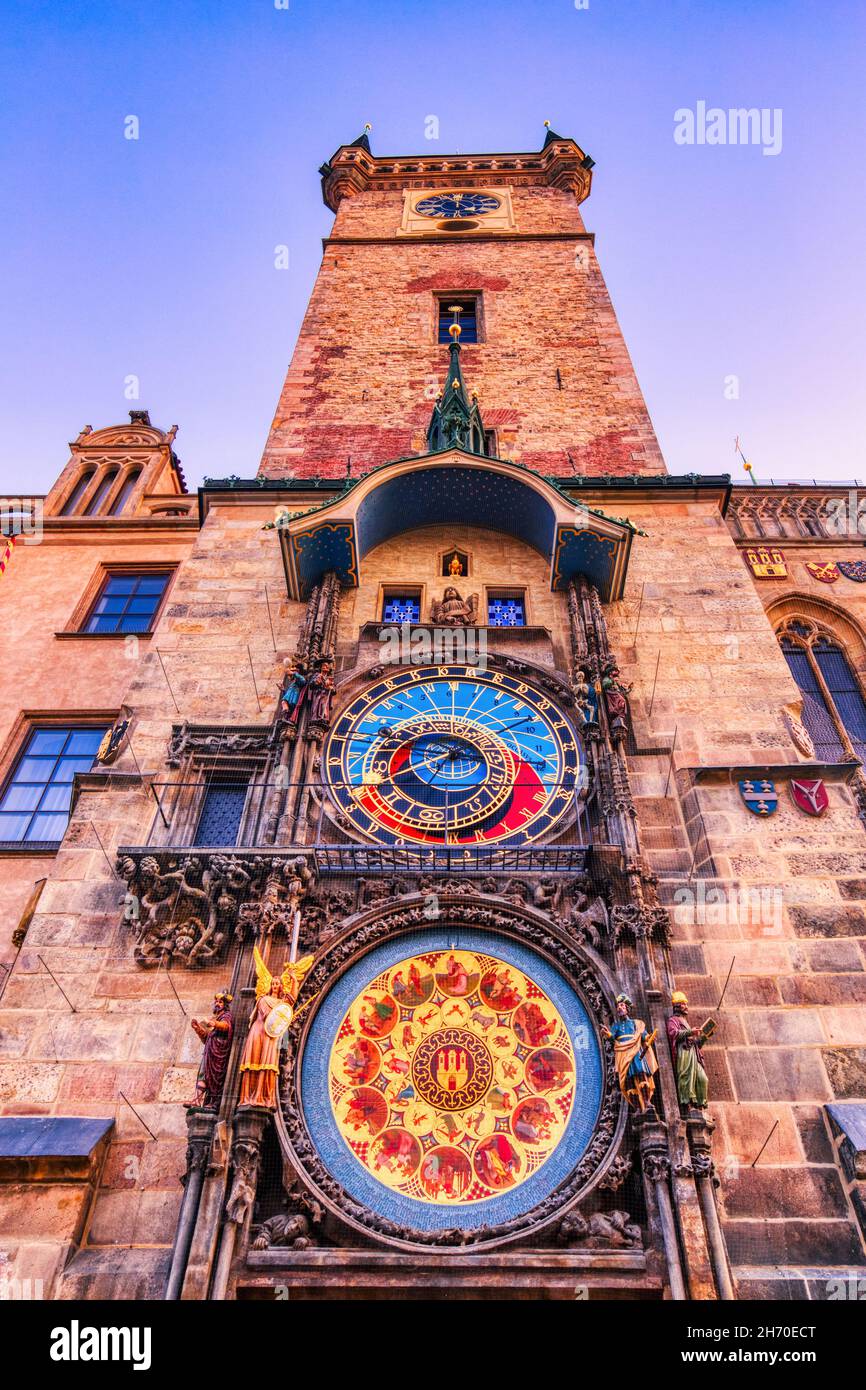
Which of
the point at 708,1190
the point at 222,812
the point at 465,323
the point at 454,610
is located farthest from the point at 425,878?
the point at 465,323

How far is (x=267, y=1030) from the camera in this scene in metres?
6.95

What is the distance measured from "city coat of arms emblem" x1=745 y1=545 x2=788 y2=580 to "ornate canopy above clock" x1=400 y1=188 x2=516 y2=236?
11.1 m

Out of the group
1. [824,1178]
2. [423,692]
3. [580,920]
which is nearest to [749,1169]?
[824,1178]

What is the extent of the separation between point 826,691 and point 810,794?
3.54 m

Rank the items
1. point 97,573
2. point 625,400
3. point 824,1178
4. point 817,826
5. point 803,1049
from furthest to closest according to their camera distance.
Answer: point 625,400, point 97,573, point 817,826, point 803,1049, point 824,1178

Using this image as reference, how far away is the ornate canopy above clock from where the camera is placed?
70.9ft

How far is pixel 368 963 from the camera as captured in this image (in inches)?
308

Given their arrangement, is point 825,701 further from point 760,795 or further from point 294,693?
point 294,693

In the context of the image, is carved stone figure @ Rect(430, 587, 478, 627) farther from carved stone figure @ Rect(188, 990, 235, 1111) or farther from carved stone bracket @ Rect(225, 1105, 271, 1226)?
carved stone bracket @ Rect(225, 1105, 271, 1226)

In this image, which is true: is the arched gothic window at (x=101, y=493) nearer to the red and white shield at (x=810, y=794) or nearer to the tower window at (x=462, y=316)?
the tower window at (x=462, y=316)

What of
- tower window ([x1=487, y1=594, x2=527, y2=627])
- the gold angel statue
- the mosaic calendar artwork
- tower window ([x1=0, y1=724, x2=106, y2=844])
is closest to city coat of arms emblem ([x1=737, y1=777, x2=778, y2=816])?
the mosaic calendar artwork

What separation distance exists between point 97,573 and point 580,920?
9232 mm

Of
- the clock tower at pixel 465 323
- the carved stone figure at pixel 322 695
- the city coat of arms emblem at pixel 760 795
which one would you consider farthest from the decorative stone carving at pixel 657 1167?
the clock tower at pixel 465 323

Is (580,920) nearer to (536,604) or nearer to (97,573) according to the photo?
(536,604)
